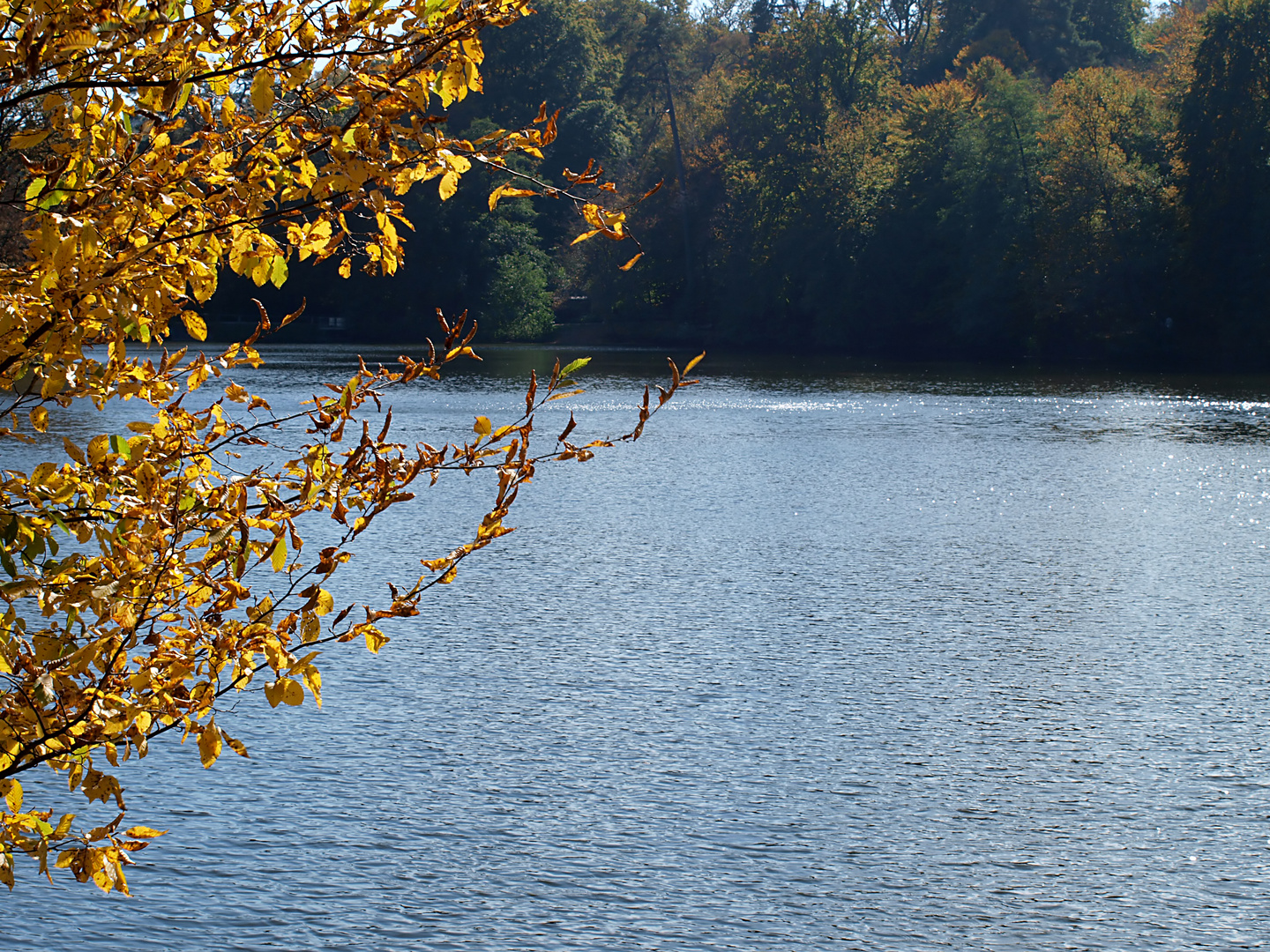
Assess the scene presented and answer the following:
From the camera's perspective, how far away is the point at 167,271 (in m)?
2.79

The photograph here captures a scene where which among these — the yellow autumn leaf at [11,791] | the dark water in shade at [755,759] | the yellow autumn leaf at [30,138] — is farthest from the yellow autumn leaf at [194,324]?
the dark water in shade at [755,759]

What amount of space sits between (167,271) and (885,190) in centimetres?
6108

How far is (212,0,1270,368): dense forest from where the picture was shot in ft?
159

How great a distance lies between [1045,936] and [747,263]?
62.2 meters

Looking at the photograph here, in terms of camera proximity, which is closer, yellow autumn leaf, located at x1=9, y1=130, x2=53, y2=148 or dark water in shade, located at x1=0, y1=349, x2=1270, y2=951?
yellow autumn leaf, located at x1=9, y1=130, x2=53, y2=148

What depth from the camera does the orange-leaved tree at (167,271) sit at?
2.64 metres

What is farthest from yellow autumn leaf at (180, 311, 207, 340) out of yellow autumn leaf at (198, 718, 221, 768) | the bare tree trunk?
the bare tree trunk

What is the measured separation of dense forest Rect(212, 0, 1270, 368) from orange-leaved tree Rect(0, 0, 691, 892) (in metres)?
48.5

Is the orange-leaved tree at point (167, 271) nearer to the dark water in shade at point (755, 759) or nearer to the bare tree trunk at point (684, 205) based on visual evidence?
the dark water in shade at point (755, 759)

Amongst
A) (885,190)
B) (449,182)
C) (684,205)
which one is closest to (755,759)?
(449,182)

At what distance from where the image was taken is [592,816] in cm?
605

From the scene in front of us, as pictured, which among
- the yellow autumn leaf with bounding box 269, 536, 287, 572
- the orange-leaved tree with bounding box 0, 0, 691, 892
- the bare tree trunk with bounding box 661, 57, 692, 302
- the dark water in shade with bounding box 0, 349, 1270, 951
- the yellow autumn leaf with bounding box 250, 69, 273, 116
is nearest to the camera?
the yellow autumn leaf with bounding box 250, 69, 273, 116

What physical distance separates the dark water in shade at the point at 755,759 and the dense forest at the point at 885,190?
38052mm

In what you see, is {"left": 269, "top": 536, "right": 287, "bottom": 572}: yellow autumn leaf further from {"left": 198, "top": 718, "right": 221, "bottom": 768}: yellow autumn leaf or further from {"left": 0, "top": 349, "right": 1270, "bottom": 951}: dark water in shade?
{"left": 0, "top": 349, "right": 1270, "bottom": 951}: dark water in shade
